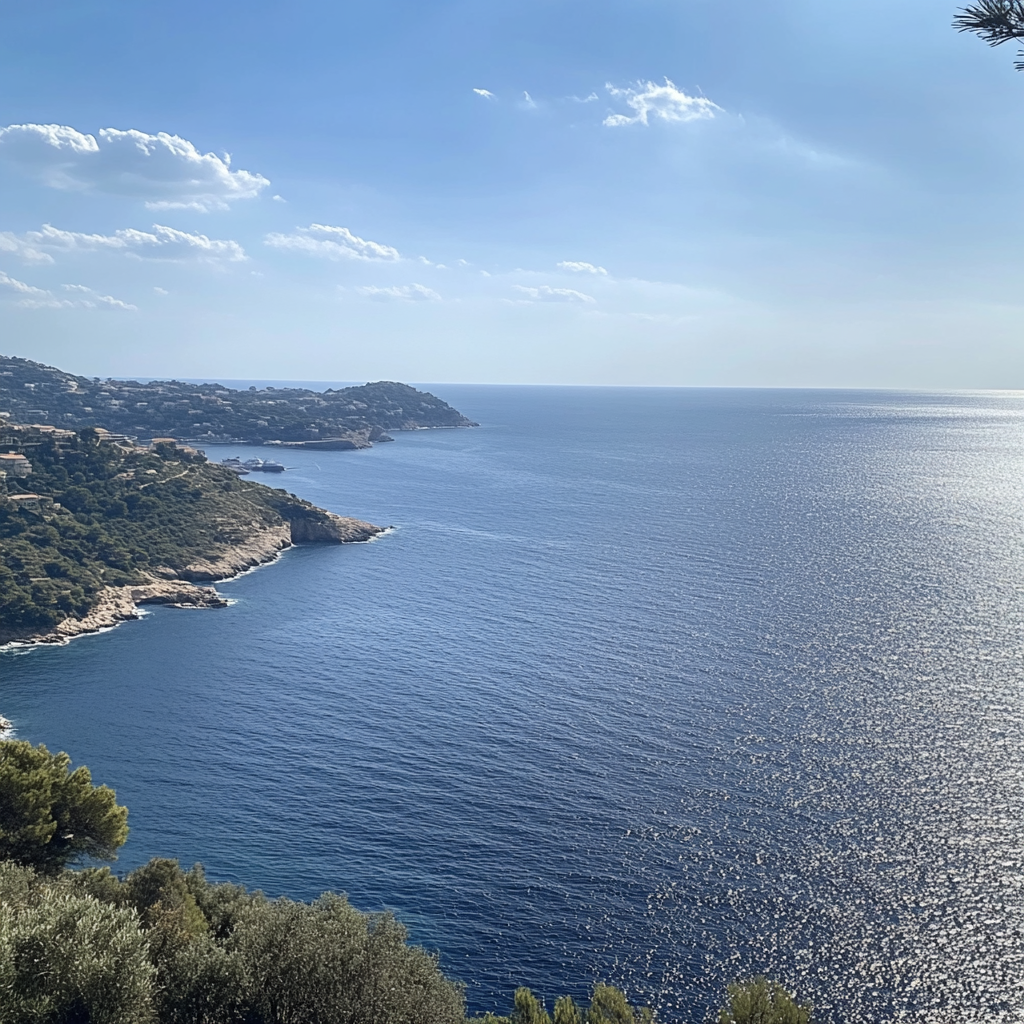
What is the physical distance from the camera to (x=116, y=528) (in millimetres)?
109312

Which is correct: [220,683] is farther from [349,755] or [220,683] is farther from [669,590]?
[669,590]

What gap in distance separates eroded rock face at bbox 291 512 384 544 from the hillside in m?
0.16

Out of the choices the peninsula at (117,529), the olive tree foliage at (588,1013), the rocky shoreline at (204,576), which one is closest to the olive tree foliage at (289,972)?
the olive tree foliage at (588,1013)

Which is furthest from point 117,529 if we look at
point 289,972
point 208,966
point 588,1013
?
point 588,1013

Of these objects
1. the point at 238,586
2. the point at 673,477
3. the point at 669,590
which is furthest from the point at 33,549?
the point at 673,477

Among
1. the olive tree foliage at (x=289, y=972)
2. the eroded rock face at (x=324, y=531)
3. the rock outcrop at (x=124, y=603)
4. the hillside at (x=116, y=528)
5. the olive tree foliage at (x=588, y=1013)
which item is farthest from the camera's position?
the eroded rock face at (x=324, y=531)

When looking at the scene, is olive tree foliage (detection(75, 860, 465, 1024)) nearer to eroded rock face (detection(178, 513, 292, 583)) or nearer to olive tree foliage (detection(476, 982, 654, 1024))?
olive tree foliage (detection(476, 982, 654, 1024))

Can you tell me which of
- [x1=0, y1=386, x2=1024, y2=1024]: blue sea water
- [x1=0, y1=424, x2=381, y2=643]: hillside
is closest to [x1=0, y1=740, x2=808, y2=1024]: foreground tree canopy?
[x1=0, y1=386, x2=1024, y2=1024]: blue sea water

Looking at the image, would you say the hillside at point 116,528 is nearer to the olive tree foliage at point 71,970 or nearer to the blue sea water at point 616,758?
the blue sea water at point 616,758

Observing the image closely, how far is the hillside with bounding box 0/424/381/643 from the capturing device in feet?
286

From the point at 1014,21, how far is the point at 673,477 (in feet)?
588

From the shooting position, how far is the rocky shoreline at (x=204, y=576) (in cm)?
8406

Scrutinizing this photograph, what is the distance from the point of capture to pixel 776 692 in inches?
2579

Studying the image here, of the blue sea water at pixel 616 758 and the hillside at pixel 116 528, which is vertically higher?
the hillside at pixel 116 528
